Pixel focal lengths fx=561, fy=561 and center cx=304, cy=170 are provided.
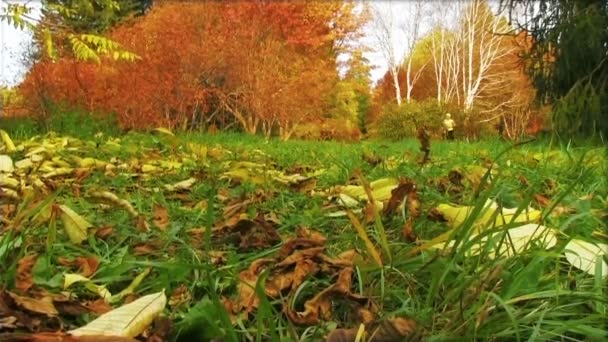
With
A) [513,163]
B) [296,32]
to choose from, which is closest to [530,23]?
[296,32]

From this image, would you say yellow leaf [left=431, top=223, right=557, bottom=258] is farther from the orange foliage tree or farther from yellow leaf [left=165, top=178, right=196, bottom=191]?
the orange foliage tree

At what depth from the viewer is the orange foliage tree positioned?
335cm

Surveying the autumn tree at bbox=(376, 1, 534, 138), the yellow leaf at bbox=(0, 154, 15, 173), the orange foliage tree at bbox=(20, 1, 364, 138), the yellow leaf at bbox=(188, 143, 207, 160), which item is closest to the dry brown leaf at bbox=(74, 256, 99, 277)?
the yellow leaf at bbox=(0, 154, 15, 173)

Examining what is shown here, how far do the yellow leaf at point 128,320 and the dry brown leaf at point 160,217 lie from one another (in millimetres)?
306

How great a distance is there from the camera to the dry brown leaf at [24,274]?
0.49 meters

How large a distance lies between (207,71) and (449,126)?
215 centimetres

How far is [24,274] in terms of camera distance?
520mm

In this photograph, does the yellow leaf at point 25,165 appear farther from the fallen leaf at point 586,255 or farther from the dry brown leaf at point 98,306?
the fallen leaf at point 586,255

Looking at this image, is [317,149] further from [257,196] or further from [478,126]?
[257,196]

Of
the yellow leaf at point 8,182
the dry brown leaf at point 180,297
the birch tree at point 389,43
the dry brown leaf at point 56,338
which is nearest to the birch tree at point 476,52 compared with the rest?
the birch tree at point 389,43

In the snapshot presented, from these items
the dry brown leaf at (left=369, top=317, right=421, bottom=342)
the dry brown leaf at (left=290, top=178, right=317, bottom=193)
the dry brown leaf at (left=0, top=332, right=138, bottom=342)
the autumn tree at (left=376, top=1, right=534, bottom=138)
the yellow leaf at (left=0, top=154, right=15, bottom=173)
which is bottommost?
the dry brown leaf at (left=369, top=317, right=421, bottom=342)

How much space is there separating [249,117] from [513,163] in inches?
92.5

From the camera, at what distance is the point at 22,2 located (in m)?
2.79

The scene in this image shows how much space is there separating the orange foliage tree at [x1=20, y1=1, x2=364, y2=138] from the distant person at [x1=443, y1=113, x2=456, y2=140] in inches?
37.1
